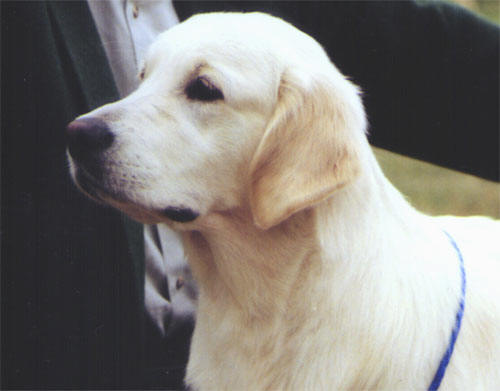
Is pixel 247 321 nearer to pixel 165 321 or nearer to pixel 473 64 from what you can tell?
pixel 165 321

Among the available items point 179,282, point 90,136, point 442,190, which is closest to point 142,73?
point 90,136

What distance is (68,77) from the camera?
2.14 m

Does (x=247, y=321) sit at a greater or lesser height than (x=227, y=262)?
lesser

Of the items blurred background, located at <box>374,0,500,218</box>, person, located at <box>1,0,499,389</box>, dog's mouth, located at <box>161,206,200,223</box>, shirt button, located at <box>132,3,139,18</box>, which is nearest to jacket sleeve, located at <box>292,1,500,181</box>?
shirt button, located at <box>132,3,139,18</box>

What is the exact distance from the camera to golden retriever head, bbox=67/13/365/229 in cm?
161

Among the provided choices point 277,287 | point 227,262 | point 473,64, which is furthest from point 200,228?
point 473,64

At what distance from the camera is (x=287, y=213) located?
1586 mm

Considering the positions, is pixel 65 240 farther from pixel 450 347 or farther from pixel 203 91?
pixel 450 347

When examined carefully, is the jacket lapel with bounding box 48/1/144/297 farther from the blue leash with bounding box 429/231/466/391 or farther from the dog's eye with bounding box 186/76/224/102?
the blue leash with bounding box 429/231/466/391

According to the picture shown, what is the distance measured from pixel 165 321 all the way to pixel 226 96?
3.44ft

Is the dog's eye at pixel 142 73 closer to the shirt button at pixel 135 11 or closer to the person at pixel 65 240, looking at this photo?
the person at pixel 65 240

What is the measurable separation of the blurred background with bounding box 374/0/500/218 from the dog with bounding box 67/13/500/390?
3.12m

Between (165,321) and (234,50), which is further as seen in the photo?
(165,321)

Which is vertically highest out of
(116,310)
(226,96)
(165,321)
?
(226,96)
